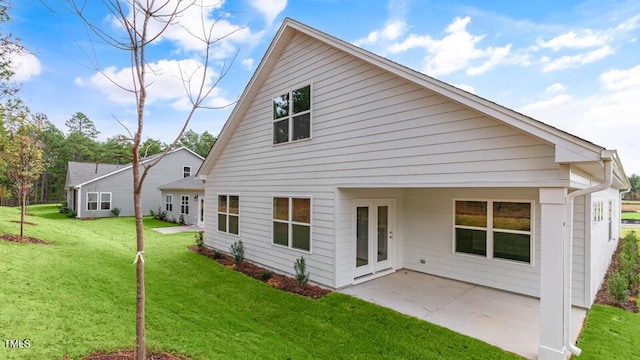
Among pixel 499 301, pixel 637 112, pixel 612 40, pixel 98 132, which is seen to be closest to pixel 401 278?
pixel 499 301

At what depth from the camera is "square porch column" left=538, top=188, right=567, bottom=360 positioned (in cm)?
391

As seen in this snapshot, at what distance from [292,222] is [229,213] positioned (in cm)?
368

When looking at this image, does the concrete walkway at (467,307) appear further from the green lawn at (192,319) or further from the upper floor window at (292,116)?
the upper floor window at (292,116)

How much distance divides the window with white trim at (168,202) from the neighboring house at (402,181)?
45.9 feet

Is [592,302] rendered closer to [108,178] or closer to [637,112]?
[637,112]

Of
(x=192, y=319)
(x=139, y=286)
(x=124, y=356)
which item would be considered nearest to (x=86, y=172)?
(x=192, y=319)

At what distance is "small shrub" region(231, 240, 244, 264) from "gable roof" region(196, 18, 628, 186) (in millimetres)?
4521

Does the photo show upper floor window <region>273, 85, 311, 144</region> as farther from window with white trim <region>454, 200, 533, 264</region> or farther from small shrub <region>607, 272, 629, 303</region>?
small shrub <region>607, 272, 629, 303</region>

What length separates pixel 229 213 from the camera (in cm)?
1087

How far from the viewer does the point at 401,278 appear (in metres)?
7.83

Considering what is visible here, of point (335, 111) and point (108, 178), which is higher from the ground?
point (335, 111)

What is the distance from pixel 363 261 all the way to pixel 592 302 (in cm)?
484

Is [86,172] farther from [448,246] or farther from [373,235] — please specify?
[448,246]

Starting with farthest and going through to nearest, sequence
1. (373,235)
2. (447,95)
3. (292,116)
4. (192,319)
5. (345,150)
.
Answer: (292,116), (373,235), (345,150), (192,319), (447,95)
